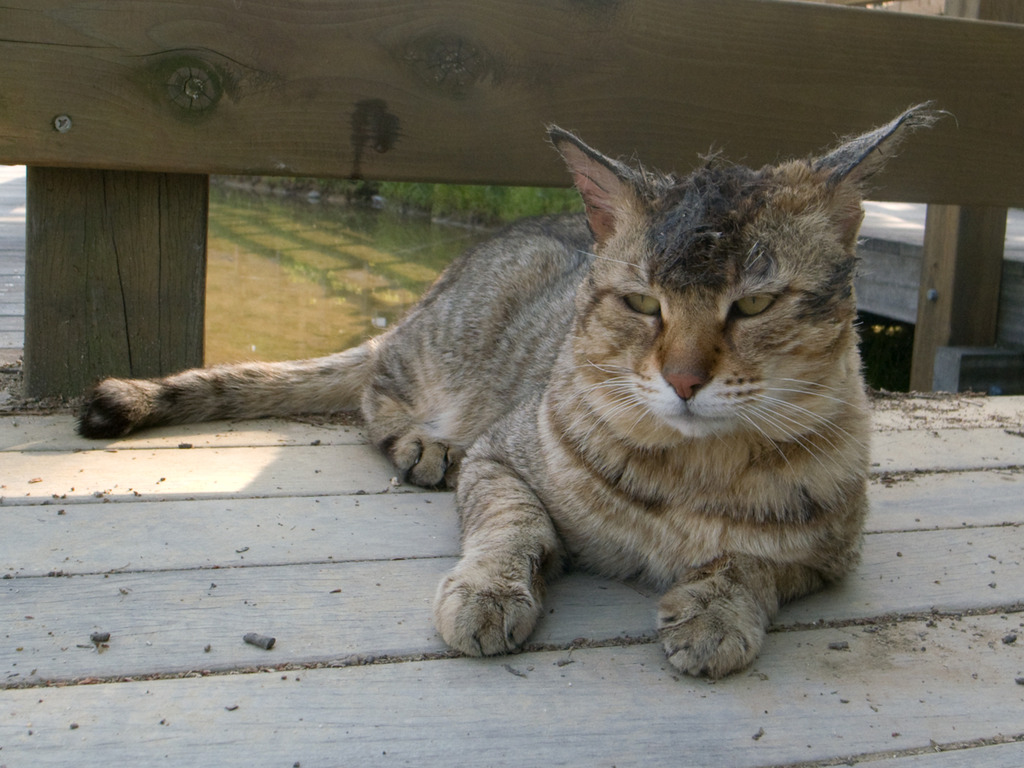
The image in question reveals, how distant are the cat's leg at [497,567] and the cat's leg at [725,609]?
30 centimetres

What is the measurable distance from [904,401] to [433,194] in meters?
7.86

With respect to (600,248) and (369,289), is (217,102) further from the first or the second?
(369,289)

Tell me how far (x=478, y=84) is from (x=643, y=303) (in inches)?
53.5

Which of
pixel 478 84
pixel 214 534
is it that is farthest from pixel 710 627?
pixel 478 84

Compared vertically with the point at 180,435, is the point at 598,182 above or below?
above

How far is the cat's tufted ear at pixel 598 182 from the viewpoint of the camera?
2.40 m

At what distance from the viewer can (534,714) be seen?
183cm

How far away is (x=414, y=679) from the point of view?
1.91 meters

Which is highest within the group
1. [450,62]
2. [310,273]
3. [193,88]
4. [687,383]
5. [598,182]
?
[450,62]

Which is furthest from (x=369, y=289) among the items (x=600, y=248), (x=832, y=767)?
(x=832, y=767)

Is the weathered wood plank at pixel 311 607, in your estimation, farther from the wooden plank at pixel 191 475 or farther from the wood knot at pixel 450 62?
the wood knot at pixel 450 62

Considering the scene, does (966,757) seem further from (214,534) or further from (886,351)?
(886,351)

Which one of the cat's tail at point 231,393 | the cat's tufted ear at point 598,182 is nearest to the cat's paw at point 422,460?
the cat's tail at point 231,393

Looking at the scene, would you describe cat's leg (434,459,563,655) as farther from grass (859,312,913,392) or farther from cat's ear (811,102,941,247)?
grass (859,312,913,392)
